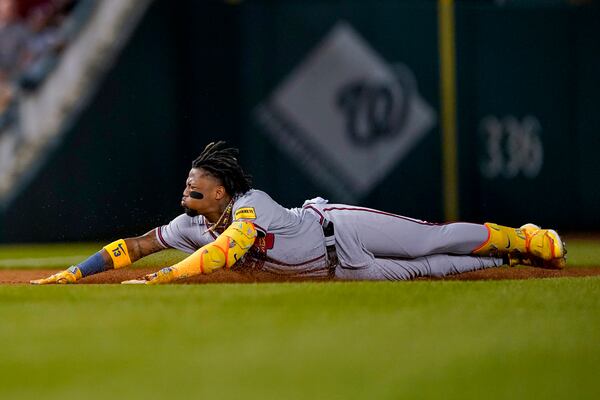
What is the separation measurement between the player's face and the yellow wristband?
0.55 metres

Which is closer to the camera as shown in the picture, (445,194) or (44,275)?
(44,275)

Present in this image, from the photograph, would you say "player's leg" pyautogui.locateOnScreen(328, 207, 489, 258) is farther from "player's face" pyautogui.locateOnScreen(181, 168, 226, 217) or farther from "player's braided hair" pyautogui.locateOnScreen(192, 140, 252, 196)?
"player's face" pyautogui.locateOnScreen(181, 168, 226, 217)

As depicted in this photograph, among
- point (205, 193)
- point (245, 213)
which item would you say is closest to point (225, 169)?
point (205, 193)

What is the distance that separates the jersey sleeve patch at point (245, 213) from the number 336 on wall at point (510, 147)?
300 inches

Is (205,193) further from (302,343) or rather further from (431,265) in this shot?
(302,343)

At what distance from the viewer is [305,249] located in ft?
18.0

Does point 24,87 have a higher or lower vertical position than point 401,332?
higher

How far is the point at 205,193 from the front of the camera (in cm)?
549

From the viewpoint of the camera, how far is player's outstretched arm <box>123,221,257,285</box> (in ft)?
16.5

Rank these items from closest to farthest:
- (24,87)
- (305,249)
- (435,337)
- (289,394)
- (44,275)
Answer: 1. (289,394)
2. (435,337)
3. (305,249)
4. (44,275)
5. (24,87)

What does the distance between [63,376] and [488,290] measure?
8.02 ft

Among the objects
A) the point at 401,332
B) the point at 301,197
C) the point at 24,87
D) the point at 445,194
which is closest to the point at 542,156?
the point at 445,194

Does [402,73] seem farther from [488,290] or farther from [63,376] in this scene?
[63,376]

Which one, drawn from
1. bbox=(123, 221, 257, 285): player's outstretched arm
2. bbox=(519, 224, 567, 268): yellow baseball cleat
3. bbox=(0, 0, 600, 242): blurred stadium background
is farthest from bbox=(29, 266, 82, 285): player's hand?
bbox=(0, 0, 600, 242): blurred stadium background
